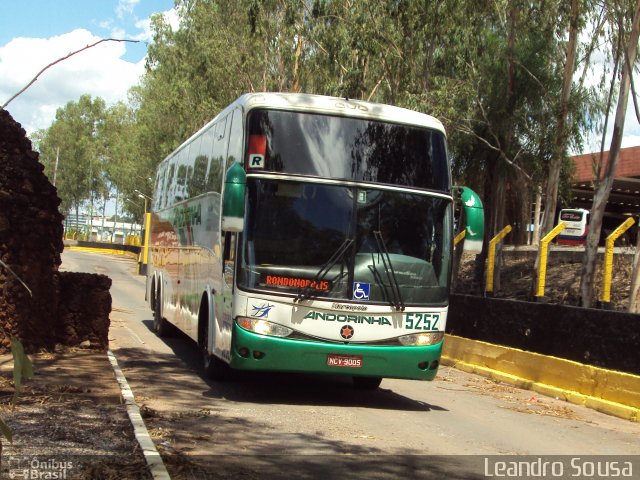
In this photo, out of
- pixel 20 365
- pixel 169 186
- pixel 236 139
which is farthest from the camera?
pixel 169 186

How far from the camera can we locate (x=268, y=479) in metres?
6.32

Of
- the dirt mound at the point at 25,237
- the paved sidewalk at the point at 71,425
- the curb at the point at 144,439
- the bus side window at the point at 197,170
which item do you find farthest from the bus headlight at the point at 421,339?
the dirt mound at the point at 25,237

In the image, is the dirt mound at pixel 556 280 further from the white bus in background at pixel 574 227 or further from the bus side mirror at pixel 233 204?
the bus side mirror at pixel 233 204

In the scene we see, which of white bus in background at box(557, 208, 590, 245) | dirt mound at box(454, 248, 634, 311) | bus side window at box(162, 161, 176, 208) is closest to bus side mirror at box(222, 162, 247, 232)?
bus side window at box(162, 161, 176, 208)

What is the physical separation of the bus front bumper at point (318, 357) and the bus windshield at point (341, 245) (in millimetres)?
546

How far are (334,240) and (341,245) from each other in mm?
99

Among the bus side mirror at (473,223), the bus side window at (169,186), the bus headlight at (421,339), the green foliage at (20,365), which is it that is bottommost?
the bus headlight at (421,339)

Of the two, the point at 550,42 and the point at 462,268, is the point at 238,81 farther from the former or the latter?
the point at 550,42

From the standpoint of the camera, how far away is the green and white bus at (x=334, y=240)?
970cm

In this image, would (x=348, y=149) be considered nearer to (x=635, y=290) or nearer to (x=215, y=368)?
(x=215, y=368)

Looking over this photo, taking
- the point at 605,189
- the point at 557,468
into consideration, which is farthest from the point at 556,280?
the point at 557,468

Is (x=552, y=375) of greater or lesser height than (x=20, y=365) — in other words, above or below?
below

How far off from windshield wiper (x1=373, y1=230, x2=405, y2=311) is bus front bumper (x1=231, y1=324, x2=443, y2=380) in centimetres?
52

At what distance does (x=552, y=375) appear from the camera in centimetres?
1307
